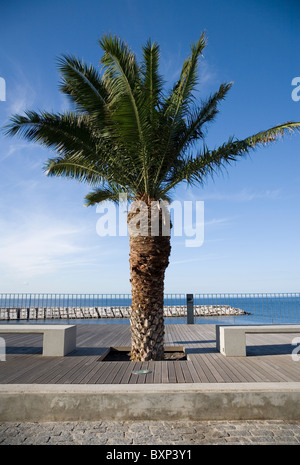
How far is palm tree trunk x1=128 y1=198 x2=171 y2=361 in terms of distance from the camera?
6176 millimetres

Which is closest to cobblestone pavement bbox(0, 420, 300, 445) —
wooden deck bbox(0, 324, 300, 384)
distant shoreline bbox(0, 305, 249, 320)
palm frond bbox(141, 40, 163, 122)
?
wooden deck bbox(0, 324, 300, 384)

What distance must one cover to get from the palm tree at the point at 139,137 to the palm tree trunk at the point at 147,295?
0.8 inches

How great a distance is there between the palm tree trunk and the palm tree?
21 mm

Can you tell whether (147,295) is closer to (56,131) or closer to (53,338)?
(53,338)

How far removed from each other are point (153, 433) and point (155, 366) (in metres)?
1.98

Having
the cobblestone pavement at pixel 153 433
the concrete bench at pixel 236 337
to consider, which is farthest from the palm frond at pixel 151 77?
the cobblestone pavement at pixel 153 433

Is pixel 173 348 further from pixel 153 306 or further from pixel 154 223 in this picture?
pixel 154 223

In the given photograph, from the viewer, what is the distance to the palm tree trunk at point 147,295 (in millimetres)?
6176

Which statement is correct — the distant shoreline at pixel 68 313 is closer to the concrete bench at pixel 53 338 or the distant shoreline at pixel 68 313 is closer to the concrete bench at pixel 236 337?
the concrete bench at pixel 53 338

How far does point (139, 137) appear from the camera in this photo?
604 centimetres

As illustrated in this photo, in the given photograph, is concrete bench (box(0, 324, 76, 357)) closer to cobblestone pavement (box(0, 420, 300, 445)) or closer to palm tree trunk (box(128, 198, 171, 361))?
palm tree trunk (box(128, 198, 171, 361))

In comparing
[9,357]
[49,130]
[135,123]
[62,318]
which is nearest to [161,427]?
[9,357]

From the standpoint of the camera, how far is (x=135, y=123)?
19.3ft

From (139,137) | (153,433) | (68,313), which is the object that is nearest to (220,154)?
(139,137)
